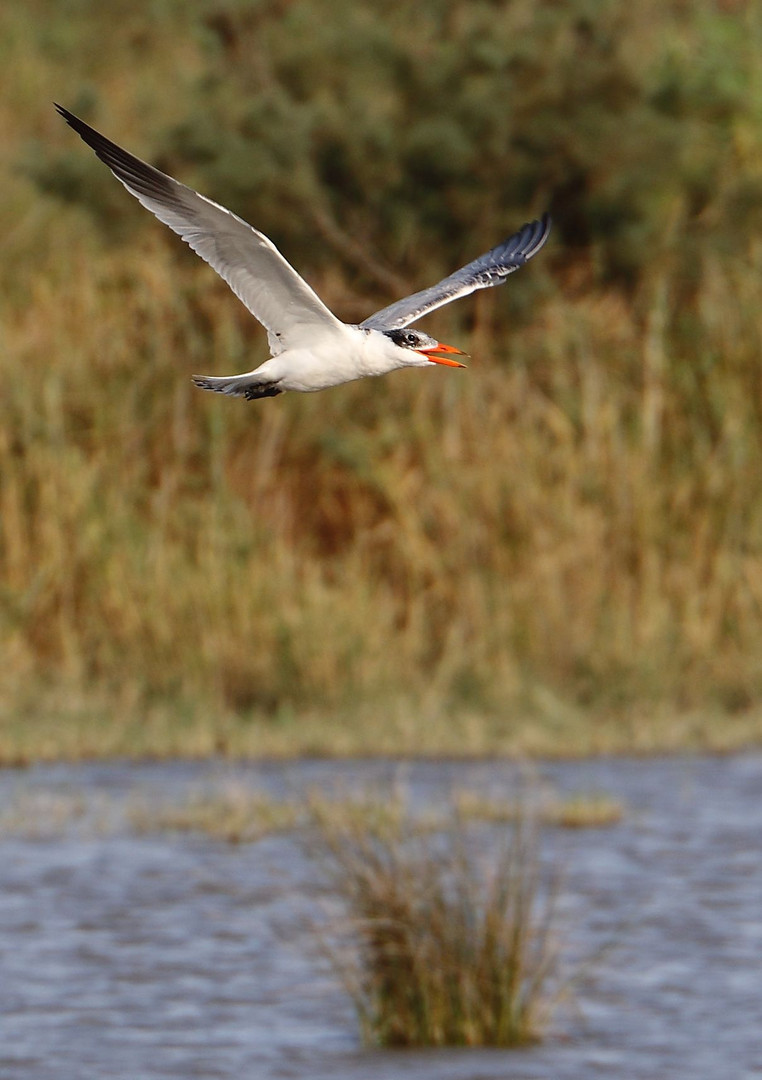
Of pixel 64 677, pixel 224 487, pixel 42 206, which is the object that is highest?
pixel 42 206

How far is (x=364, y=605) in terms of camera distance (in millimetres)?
11961

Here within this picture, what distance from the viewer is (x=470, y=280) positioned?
7.19m

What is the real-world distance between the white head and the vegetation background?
17.0 ft

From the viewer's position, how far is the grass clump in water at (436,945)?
727 cm

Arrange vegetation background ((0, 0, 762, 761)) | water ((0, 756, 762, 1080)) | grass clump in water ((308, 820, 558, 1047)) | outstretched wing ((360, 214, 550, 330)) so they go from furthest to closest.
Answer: vegetation background ((0, 0, 762, 761)), water ((0, 756, 762, 1080)), grass clump in water ((308, 820, 558, 1047)), outstretched wing ((360, 214, 550, 330))

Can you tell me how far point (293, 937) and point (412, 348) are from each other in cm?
350

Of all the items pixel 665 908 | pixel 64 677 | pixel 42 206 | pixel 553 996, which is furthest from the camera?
pixel 42 206

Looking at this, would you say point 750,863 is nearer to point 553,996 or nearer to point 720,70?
point 553,996

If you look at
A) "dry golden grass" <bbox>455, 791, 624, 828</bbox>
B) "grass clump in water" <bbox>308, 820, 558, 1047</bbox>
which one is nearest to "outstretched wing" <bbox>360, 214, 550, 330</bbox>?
"grass clump in water" <bbox>308, 820, 558, 1047</bbox>

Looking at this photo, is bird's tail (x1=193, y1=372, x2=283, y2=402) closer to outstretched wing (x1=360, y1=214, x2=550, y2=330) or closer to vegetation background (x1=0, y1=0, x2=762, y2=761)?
outstretched wing (x1=360, y1=214, x2=550, y2=330)

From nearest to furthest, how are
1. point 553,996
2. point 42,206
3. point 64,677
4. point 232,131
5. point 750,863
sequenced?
1. point 553,996
2. point 750,863
3. point 64,677
4. point 232,131
5. point 42,206

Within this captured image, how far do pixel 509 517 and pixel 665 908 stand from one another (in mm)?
3202

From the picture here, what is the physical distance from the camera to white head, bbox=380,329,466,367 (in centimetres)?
614

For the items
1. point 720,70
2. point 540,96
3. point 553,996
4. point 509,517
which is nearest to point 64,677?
point 509,517
